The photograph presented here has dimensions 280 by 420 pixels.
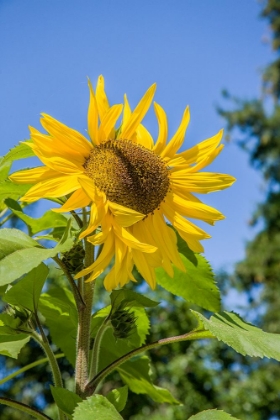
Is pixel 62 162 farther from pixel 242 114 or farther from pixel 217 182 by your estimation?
pixel 242 114

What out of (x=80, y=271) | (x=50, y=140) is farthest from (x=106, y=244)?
(x=50, y=140)

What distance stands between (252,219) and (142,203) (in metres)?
11.4

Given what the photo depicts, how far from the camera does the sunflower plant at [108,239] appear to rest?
688mm

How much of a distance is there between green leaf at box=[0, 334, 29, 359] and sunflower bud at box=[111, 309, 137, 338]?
108 millimetres

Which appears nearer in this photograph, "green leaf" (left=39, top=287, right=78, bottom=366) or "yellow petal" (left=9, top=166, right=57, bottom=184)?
"yellow petal" (left=9, top=166, right=57, bottom=184)

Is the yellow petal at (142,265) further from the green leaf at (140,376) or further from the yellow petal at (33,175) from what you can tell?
the green leaf at (140,376)

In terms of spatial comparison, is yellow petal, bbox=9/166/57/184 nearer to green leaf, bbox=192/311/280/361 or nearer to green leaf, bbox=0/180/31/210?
green leaf, bbox=0/180/31/210

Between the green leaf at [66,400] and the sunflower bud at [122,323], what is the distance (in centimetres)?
10

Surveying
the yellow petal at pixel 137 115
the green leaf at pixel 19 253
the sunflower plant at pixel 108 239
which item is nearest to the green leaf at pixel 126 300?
the sunflower plant at pixel 108 239

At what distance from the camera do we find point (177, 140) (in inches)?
32.9

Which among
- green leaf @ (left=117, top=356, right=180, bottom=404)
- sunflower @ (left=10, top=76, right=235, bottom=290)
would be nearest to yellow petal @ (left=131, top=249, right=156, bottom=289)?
sunflower @ (left=10, top=76, right=235, bottom=290)

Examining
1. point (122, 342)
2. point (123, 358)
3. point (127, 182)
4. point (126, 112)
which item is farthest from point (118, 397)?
point (126, 112)

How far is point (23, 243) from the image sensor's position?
0.69m

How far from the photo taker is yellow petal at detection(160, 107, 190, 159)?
834 millimetres
